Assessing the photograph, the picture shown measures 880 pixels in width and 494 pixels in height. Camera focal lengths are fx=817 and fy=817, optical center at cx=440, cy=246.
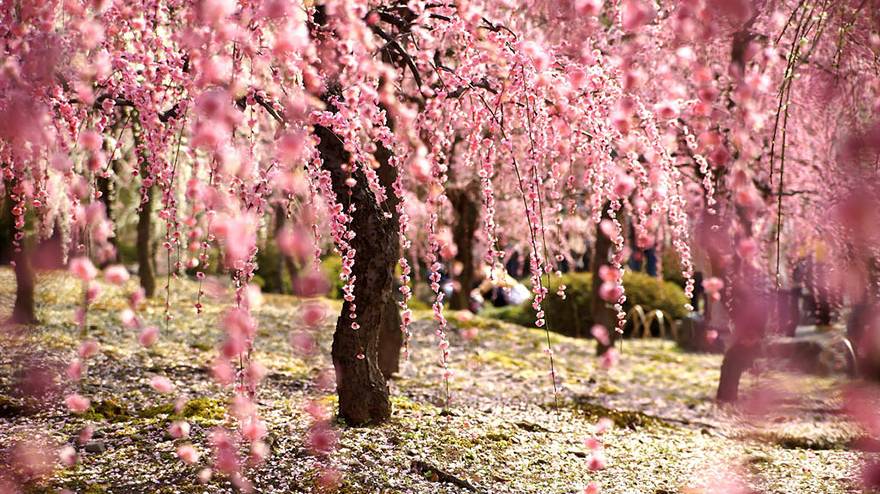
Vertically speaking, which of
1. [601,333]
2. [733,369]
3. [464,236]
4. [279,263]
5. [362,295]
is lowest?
[733,369]

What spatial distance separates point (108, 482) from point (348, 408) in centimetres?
133

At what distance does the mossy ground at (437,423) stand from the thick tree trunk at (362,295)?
18 centimetres

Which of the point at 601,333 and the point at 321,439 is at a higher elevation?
the point at 601,333

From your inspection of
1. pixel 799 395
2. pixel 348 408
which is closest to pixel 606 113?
pixel 348 408

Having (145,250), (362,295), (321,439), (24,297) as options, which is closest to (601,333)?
(362,295)

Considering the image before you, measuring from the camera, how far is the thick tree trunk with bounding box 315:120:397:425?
14.0 feet

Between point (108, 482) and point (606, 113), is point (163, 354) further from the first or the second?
point (606, 113)

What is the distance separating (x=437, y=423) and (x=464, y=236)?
21.9ft

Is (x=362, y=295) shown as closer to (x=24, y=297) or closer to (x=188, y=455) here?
(x=188, y=455)

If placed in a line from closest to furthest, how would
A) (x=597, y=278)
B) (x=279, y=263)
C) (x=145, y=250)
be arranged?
(x=597, y=278) < (x=145, y=250) < (x=279, y=263)

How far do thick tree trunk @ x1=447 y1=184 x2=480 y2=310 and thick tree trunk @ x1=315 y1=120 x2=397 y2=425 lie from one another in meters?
6.56

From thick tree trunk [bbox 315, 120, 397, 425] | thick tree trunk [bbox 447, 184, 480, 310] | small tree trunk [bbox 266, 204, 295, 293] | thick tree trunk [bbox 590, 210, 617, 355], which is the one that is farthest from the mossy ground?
small tree trunk [bbox 266, 204, 295, 293]

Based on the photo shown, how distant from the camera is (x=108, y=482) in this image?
3580mm

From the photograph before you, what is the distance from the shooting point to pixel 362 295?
443 cm
